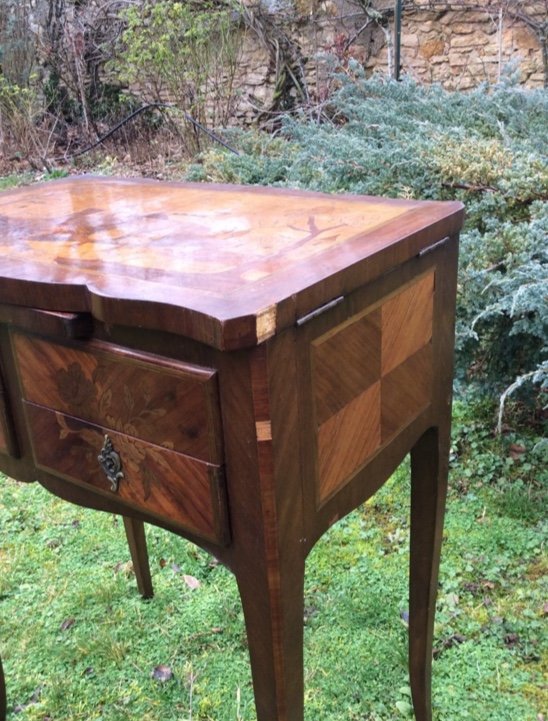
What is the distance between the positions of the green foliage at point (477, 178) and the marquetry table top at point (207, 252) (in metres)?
0.76

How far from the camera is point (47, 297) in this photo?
2.68ft

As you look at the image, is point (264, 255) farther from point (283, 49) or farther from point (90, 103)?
point (90, 103)

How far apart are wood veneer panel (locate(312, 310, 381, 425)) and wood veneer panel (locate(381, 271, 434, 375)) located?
0.9 inches

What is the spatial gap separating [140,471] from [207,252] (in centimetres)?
30

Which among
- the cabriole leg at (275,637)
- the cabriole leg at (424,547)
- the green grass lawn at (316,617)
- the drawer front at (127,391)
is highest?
the drawer front at (127,391)

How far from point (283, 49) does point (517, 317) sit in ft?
15.5

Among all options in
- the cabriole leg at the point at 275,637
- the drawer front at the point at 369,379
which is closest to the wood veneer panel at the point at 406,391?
the drawer front at the point at 369,379

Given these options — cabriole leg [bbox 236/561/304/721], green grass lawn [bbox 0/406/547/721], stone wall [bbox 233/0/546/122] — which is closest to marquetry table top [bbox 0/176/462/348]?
cabriole leg [bbox 236/561/304/721]

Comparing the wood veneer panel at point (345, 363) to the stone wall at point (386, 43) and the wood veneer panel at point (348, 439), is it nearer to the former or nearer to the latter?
the wood veneer panel at point (348, 439)

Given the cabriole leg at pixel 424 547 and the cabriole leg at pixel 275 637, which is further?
the cabriole leg at pixel 424 547

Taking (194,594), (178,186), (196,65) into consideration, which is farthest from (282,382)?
(196,65)

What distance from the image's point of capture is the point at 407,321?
0.97m

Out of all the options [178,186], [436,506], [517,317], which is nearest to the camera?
[436,506]

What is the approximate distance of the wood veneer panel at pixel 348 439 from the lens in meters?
0.85
